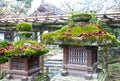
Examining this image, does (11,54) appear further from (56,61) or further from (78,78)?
(56,61)

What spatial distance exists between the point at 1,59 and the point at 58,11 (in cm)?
1898

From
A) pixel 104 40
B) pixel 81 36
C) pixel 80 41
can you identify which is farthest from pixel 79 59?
pixel 104 40

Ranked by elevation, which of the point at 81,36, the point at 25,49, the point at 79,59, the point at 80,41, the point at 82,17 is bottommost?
the point at 79,59

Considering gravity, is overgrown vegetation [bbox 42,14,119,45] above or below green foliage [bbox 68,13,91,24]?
below

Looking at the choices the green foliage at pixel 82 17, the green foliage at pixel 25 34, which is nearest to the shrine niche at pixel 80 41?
the green foliage at pixel 82 17

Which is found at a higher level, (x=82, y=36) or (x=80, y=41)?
(x=82, y=36)

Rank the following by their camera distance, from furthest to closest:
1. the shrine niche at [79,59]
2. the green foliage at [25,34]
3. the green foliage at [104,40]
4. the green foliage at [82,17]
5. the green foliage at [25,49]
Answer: the green foliage at [25,34] → the green foliage at [25,49] → the green foliage at [82,17] → the shrine niche at [79,59] → the green foliage at [104,40]

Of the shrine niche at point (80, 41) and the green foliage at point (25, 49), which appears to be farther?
the green foliage at point (25, 49)

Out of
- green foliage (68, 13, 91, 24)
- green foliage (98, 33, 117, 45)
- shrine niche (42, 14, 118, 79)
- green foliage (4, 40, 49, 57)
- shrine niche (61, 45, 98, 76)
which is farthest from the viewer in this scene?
green foliage (4, 40, 49, 57)

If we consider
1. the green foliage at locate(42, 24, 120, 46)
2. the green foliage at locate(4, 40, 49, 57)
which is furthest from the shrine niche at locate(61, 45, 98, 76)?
the green foliage at locate(4, 40, 49, 57)

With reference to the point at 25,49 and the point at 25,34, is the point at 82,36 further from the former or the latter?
Result: the point at 25,34

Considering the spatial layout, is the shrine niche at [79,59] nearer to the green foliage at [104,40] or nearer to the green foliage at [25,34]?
the green foliage at [104,40]

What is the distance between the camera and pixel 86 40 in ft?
29.8

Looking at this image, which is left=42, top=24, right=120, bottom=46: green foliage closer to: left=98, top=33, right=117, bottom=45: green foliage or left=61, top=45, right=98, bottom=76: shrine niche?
left=98, top=33, right=117, bottom=45: green foliage
